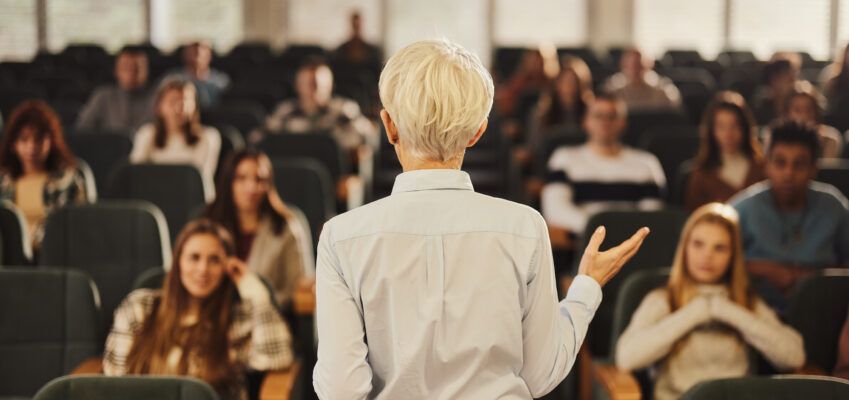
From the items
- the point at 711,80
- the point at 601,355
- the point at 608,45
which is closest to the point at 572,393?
the point at 601,355

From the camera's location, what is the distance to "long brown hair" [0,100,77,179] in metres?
5.09

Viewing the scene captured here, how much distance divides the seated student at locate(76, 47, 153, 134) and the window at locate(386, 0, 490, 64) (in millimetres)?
4633

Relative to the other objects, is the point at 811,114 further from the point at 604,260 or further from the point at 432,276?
the point at 432,276

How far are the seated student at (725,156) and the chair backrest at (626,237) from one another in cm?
86

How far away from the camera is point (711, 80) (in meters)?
9.85

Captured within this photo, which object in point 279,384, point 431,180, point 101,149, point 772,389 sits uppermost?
point 431,180

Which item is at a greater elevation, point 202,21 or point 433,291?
point 202,21

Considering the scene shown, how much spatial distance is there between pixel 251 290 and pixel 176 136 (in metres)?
2.73

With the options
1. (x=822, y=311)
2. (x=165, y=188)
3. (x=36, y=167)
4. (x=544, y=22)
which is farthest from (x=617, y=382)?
(x=544, y=22)

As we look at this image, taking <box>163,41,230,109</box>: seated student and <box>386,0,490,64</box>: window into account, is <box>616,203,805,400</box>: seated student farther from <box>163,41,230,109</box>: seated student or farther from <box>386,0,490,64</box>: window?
<box>386,0,490,64</box>: window

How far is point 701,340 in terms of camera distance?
327 cm

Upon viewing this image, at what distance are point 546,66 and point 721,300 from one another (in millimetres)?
5655

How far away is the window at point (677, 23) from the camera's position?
1250 cm

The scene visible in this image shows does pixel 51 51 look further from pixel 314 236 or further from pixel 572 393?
pixel 572 393
